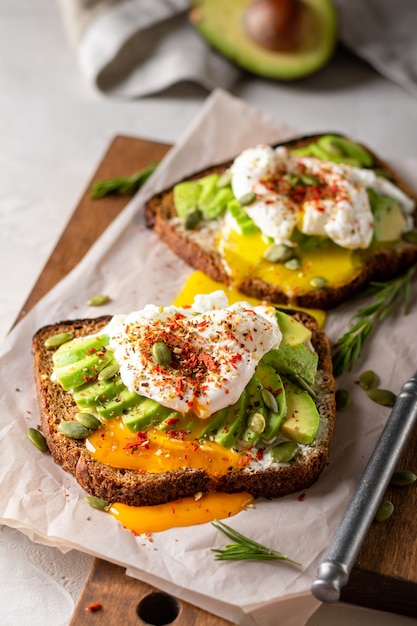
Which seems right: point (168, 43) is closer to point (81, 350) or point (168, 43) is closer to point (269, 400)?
point (81, 350)

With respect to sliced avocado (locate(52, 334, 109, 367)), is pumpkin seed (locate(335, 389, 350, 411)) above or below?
below

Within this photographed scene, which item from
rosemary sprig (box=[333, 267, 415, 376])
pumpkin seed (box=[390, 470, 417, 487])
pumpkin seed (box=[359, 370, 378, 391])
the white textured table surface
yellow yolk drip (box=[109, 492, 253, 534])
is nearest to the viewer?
yellow yolk drip (box=[109, 492, 253, 534])

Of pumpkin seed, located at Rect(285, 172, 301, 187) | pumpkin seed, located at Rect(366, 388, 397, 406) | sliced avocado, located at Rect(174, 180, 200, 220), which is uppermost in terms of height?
pumpkin seed, located at Rect(285, 172, 301, 187)

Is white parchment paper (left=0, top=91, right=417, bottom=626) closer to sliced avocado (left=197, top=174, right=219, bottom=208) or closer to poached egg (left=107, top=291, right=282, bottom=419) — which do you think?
sliced avocado (left=197, top=174, right=219, bottom=208)

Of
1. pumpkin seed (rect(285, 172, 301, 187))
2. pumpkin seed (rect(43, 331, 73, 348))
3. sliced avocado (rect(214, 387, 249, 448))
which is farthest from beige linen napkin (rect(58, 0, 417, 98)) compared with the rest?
sliced avocado (rect(214, 387, 249, 448))

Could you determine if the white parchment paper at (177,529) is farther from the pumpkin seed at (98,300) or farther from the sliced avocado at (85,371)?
the sliced avocado at (85,371)

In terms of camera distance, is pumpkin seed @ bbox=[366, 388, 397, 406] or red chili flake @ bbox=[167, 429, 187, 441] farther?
pumpkin seed @ bbox=[366, 388, 397, 406]

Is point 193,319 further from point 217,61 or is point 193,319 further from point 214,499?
point 217,61
